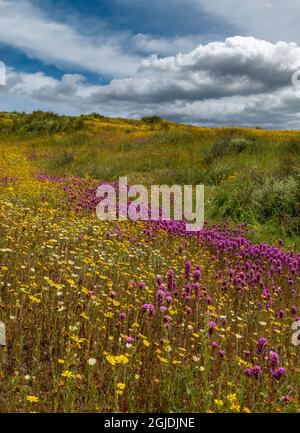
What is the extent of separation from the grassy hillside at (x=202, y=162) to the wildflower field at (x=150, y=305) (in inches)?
3.5

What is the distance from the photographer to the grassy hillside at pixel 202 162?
1038cm

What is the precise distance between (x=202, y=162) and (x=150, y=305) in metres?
14.7

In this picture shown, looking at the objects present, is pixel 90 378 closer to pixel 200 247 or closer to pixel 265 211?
pixel 200 247

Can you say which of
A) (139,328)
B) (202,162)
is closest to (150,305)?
(139,328)

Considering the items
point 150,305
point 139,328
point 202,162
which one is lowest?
point 139,328

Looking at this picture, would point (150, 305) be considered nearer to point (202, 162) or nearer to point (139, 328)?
point (139, 328)

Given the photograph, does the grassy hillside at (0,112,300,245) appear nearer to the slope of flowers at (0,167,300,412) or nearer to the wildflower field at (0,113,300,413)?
the wildflower field at (0,113,300,413)

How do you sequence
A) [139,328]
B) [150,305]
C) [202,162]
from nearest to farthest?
1. [150,305]
2. [139,328]
3. [202,162]

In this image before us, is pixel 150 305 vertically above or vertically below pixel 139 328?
above

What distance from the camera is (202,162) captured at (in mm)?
18297

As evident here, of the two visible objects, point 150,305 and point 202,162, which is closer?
point 150,305

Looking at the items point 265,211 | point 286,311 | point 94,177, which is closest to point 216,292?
point 286,311

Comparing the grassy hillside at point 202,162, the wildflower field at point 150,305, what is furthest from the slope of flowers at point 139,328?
the grassy hillside at point 202,162

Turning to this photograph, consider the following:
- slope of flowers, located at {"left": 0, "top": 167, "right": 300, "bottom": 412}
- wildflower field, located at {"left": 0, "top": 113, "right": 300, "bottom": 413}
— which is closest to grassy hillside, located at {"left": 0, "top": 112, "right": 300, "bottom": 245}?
wildflower field, located at {"left": 0, "top": 113, "right": 300, "bottom": 413}
